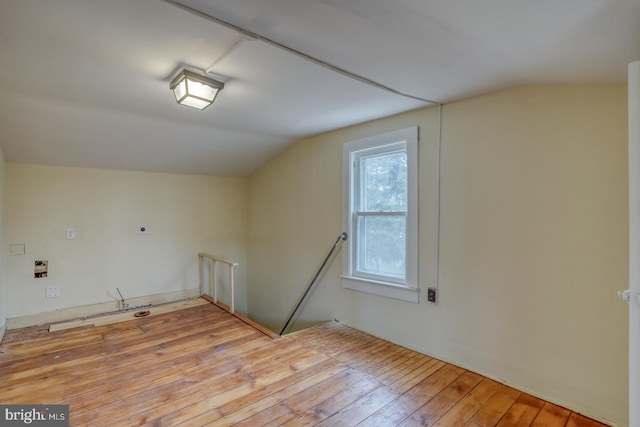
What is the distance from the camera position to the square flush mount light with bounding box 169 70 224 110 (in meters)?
1.93

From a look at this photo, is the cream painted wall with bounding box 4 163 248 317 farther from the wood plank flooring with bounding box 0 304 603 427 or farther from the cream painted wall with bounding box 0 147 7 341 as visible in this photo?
the wood plank flooring with bounding box 0 304 603 427

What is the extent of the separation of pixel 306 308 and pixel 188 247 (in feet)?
6.06

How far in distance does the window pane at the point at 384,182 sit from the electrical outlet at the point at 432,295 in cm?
72

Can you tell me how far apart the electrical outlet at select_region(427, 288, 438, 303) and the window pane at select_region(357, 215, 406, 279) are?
28 cm

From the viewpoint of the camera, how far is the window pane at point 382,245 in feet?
9.47

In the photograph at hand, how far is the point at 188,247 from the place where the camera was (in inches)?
171

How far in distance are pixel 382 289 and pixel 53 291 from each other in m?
3.47

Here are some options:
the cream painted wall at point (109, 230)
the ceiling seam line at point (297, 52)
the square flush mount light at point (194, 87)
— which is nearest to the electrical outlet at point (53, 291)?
the cream painted wall at point (109, 230)

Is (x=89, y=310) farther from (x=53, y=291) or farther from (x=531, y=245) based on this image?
(x=531, y=245)

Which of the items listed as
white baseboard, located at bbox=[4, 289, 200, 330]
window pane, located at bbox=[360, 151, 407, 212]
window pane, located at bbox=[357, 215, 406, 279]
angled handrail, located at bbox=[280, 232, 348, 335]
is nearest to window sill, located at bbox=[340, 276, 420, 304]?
window pane, located at bbox=[357, 215, 406, 279]

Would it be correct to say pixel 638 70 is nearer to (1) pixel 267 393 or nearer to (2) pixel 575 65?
(2) pixel 575 65

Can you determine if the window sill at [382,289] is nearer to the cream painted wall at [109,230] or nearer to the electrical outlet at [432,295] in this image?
the electrical outlet at [432,295]

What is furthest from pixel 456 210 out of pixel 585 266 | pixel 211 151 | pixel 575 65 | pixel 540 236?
pixel 211 151

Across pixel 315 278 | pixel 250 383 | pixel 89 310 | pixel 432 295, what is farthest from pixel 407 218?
pixel 89 310
